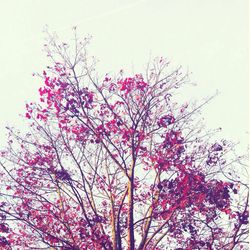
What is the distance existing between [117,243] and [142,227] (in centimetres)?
155

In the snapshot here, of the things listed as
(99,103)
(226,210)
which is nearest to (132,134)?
(99,103)

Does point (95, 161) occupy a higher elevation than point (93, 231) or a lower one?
higher

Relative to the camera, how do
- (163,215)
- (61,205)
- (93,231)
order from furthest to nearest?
1. (61,205)
2. (163,215)
3. (93,231)

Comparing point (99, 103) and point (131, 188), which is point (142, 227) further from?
point (99, 103)

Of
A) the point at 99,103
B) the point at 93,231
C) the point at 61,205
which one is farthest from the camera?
the point at 61,205

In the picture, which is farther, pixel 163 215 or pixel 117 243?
pixel 163 215

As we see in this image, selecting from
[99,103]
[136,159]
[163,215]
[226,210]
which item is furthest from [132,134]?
[226,210]

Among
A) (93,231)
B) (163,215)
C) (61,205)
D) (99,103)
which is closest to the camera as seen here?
(93,231)

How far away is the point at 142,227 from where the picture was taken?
10.3 meters

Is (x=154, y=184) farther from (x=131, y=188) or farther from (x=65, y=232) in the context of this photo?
(x=65, y=232)

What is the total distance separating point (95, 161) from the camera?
34.8 feet

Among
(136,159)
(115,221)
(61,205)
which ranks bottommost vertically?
(115,221)

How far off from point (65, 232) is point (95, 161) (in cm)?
243

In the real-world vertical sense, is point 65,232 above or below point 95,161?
below
